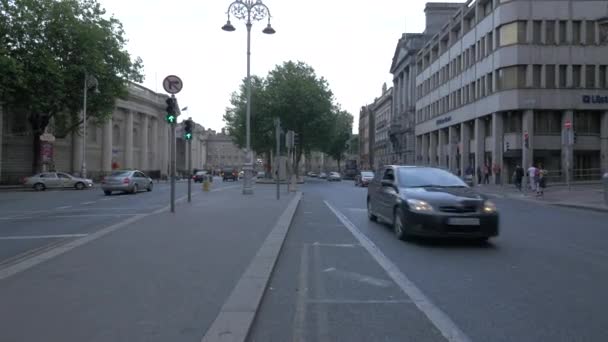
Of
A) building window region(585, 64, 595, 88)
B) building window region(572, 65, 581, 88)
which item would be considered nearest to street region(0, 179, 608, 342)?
building window region(572, 65, 581, 88)

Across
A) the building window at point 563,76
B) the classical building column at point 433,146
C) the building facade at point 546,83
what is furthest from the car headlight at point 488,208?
the classical building column at point 433,146

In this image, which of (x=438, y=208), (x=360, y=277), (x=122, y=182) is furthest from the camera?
(x=122, y=182)

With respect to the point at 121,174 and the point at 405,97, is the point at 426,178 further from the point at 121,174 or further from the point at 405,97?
the point at 405,97

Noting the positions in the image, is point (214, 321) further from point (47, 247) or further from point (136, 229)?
point (136, 229)

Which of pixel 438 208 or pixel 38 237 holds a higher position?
pixel 438 208

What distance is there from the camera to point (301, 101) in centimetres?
5969

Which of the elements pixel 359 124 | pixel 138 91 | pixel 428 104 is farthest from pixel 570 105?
pixel 359 124

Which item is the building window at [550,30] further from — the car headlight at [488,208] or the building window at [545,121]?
the car headlight at [488,208]

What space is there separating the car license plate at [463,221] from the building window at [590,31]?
37.9m

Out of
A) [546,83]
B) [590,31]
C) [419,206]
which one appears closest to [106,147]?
[546,83]

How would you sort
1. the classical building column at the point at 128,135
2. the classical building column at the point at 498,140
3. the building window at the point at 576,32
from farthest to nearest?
the classical building column at the point at 128,135 < the classical building column at the point at 498,140 < the building window at the point at 576,32

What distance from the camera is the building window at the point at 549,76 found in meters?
41.2

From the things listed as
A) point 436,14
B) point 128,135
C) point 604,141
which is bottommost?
point 604,141

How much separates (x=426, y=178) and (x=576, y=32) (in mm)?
36525
